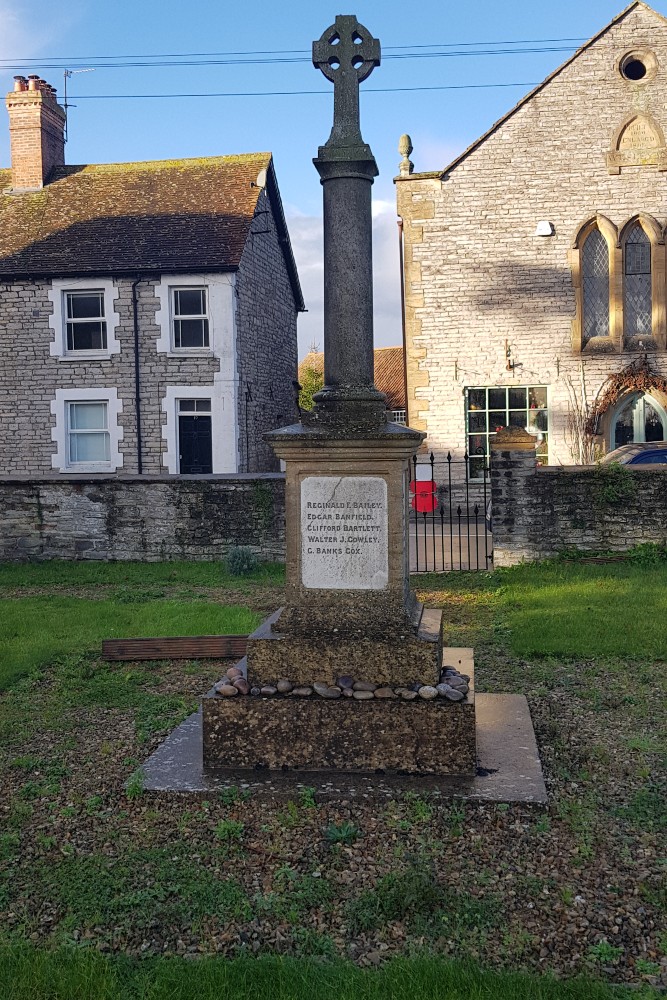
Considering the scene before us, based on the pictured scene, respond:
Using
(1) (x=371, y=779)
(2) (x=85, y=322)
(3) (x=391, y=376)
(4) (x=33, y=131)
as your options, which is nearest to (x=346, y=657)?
(1) (x=371, y=779)

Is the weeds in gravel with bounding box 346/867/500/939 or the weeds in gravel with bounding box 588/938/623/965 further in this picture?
the weeds in gravel with bounding box 346/867/500/939

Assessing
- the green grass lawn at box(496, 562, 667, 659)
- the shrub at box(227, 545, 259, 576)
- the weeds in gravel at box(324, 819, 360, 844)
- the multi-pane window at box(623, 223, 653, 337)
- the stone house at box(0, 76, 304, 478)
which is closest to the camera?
the weeds in gravel at box(324, 819, 360, 844)

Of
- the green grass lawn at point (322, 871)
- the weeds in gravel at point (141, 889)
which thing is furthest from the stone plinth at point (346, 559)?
the weeds in gravel at point (141, 889)

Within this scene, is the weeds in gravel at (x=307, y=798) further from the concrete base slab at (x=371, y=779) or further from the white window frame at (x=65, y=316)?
the white window frame at (x=65, y=316)

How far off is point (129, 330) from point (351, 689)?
16.9 metres

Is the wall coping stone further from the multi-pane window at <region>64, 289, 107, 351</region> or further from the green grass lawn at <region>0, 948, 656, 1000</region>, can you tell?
the green grass lawn at <region>0, 948, 656, 1000</region>

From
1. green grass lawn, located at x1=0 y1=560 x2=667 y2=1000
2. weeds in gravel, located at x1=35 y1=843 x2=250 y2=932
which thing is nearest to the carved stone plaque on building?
green grass lawn, located at x1=0 y1=560 x2=667 y2=1000

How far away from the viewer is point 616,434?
1952 centimetres

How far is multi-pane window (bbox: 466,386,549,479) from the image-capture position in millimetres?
19500

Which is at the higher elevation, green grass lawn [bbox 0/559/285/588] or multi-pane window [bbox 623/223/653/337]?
multi-pane window [bbox 623/223/653/337]

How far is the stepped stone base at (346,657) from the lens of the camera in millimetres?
5371

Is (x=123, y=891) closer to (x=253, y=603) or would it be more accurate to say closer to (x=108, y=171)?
(x=253, y=603)

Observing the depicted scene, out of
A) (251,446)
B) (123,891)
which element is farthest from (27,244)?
(123,891)

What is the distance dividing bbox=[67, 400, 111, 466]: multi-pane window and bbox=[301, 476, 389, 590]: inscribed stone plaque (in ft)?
53.5
